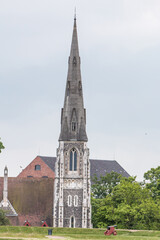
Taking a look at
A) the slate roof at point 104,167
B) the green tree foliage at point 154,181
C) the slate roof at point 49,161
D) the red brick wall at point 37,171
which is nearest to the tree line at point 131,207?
the green tree foliage at point 154,181

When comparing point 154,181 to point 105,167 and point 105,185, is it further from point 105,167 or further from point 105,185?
point 105,167

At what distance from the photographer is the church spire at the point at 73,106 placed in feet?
263

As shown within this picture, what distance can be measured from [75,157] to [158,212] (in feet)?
51.6

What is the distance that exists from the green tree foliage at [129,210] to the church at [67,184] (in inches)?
112

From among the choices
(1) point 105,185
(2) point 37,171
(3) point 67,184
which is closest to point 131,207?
(3) point 67,184

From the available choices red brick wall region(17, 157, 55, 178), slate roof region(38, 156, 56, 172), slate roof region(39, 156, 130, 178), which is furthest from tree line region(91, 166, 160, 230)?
slate roof region(39, 156, 130, 178)

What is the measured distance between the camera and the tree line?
70.0 meters

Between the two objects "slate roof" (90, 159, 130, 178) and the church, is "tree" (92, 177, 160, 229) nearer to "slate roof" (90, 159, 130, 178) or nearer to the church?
the church

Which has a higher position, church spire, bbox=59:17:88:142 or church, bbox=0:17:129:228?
church spire, bbox=59:17:88:142

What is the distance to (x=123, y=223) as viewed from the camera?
7112cm

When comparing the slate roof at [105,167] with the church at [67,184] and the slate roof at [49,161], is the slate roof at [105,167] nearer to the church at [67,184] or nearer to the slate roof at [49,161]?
the slate roof at [49,161]

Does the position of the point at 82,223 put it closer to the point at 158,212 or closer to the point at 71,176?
the point at 71,176

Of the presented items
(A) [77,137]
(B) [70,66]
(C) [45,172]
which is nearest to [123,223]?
(A) [77,137]

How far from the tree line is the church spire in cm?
1041
